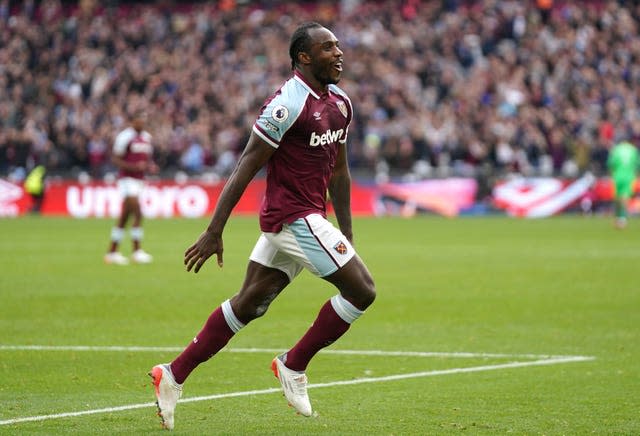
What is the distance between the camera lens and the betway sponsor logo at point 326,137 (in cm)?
783

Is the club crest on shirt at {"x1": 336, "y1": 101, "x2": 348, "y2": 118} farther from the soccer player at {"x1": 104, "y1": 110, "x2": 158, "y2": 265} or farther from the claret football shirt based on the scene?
the soccer player at {"x1": 104, "y1": 110, "x2": 158, "y2": 265}

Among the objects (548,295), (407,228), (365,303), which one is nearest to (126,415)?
(365,303)

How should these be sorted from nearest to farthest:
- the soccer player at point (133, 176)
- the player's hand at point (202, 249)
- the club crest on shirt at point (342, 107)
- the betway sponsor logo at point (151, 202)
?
the player's hand at point (202, 249), the club crest on shirt at point (342, 107), the soccer player at point (133, 176), the betway sponsor logo at point (151, 202)

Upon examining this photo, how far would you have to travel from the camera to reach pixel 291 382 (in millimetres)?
7992

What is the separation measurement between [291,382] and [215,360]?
2876mm

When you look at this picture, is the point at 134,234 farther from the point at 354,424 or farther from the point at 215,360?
the point at 354,424

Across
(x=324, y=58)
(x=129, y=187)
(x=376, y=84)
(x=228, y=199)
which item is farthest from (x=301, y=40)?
(x=376, y=84)

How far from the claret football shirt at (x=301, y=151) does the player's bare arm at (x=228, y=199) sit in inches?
3.4

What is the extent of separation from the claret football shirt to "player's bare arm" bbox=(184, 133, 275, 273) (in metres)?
0.09

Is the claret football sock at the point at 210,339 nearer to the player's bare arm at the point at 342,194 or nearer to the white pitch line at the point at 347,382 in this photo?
the white pitch line at the point at 347,382

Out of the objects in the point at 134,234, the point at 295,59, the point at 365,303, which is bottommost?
the point at 134,234

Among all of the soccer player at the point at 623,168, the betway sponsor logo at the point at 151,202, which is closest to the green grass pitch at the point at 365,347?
the soccer player at the point at 623,168

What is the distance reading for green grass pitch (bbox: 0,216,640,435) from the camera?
8125 mm

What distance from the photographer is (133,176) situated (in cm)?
2178
